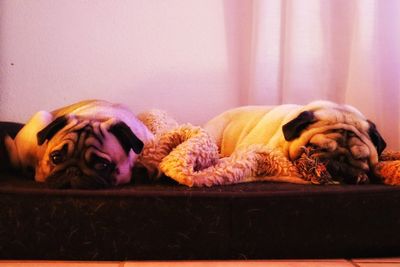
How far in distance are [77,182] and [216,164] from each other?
2.28 feet

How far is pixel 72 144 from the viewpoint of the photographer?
2.35 meters

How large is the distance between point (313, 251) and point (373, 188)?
367 mm

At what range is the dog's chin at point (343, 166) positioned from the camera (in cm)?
238

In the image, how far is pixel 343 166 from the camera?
241cm

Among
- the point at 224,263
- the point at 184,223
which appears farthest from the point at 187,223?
the point at 224,263

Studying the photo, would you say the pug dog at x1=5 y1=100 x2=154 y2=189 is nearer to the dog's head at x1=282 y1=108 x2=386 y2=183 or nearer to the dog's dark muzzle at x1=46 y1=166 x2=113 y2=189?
the dog's dark muzzle at x1=46 y1=166 x2=113 y2=189

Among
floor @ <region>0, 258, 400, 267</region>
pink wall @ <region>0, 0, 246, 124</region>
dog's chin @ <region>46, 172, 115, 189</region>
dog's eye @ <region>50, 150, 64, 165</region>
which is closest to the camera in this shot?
floor @ <region>0, 258, 400, 267</region>

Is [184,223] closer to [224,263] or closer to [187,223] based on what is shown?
[187,223]

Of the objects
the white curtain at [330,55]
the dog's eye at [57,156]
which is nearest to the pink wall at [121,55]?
the white curtain at [330,55]

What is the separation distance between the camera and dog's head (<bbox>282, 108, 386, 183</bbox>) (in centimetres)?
241

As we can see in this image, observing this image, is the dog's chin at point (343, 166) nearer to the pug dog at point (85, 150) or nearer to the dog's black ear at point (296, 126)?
the dog's black ear at point (296, 126)

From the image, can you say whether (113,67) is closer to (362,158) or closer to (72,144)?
(72,144)

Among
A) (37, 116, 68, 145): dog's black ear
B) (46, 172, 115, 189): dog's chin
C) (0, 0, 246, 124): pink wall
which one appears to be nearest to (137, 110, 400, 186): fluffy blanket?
(46, 172, 115, 189): dog's chin

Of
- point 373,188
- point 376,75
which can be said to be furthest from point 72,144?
point 376,75
